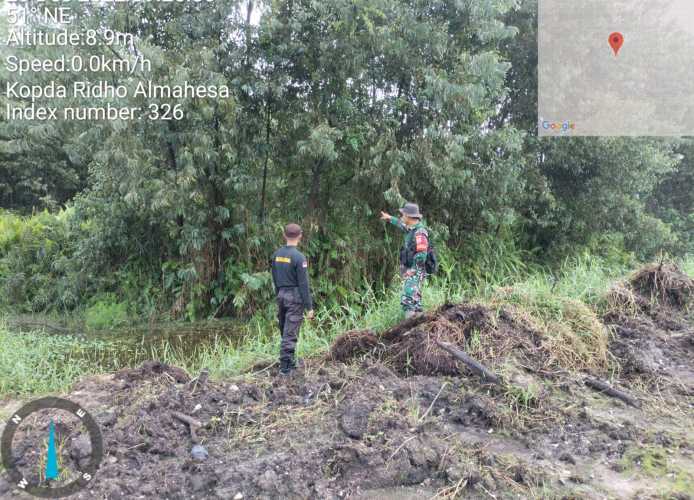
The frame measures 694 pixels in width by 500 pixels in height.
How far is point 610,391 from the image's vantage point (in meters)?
4.90

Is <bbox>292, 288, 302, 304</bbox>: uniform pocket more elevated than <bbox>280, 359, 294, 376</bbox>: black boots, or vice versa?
<bbox>292, 288, 302, 304</bbox>: uniform pocket

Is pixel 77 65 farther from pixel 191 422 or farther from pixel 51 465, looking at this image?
pixel 51 465

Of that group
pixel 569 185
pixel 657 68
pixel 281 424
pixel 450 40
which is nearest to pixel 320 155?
pixel 450 40

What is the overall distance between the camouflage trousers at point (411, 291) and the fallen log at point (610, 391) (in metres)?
1.98

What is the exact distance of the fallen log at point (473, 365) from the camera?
483 centimetres

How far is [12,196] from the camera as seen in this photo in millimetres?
19344

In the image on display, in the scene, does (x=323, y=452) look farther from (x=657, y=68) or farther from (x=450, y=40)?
(x=657, y=68)

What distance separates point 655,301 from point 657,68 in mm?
7737

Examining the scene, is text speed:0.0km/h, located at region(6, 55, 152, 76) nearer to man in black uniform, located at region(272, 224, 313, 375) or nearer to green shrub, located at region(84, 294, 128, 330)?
man in black uniform, located at region(272, 224, 313, 375)

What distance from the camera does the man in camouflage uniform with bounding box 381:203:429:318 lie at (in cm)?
642

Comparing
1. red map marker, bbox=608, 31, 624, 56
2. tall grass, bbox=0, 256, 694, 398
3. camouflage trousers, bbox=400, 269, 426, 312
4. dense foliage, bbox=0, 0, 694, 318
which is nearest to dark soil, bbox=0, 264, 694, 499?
tall grass, bbox=0, 256, 694, 398

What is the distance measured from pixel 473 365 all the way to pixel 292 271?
1.84 meters

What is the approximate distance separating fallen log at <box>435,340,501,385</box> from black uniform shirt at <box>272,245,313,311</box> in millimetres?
1316

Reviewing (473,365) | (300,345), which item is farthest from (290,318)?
(473,365)
